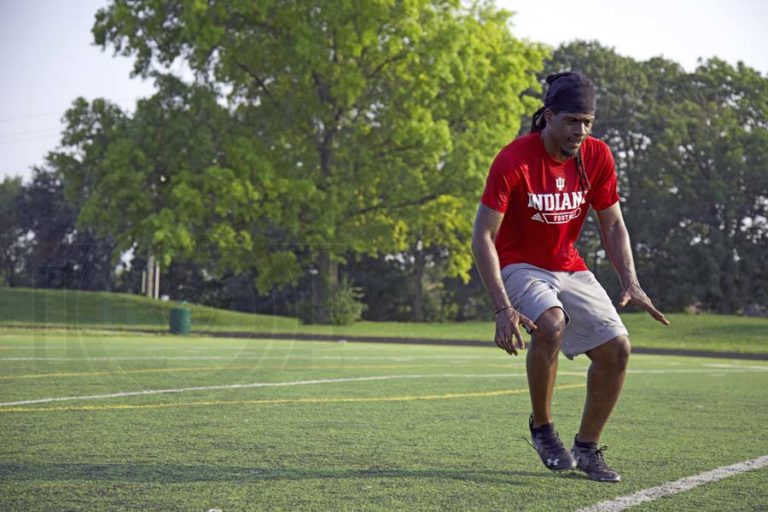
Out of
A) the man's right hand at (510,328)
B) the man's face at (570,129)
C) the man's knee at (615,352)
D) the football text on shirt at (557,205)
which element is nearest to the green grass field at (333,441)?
the man's knee at (615,352)

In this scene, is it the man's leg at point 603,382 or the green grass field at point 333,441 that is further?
the man's leg at point 603,382

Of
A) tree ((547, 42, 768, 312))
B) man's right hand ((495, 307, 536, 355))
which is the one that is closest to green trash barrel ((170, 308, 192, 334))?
man's right hand ((495, 307, 536, 355))

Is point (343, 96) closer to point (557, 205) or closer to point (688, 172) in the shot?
point (688, 172)

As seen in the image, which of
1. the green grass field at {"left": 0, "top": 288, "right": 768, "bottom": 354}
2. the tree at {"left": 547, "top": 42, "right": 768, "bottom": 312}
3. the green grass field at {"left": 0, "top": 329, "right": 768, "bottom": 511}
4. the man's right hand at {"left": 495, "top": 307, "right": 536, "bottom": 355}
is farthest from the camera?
the tree at {"left": 547, "top": 42, "right": 768, "bottom": 312}

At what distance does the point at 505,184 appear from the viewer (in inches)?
215

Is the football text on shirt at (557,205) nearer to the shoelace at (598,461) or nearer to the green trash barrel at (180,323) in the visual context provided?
the shoelace at (598,461)

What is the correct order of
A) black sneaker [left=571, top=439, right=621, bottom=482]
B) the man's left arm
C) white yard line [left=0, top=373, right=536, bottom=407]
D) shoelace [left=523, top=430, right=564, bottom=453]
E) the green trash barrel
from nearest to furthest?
1. black sneaker [left=571, top=439, right=621, bottom=482]
2. shoelace [left=523, top=430, right=564, bottom=453]
3. the man's left arm
4. white yard line [left=0, top=373, right=536, bottom=407]
5. the green trash barrel

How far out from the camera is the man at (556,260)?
17.9 feet

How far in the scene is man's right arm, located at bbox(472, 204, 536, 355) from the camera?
201 inches

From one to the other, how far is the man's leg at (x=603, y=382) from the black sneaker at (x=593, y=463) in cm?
8

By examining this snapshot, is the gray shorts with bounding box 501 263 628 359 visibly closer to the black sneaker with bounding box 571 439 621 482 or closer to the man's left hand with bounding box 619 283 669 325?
the man's left hand with bounding box 619 283 669 325

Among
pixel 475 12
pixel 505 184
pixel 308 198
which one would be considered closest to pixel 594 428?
pixel 505 184

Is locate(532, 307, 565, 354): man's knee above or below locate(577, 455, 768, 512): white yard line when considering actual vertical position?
above

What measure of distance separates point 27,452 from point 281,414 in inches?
Result: 96.2
